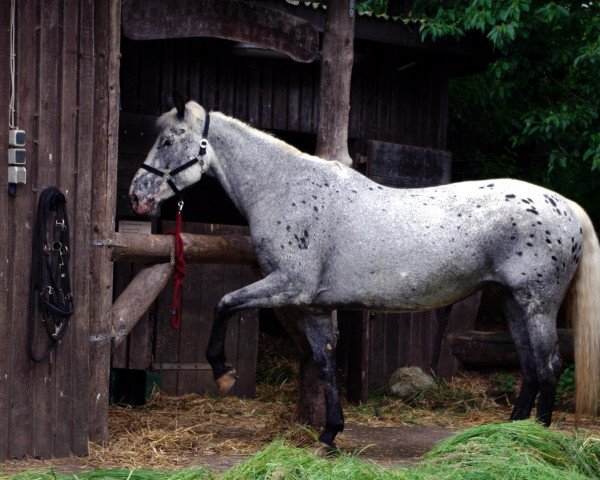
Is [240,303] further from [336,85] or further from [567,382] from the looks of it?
[567,382]

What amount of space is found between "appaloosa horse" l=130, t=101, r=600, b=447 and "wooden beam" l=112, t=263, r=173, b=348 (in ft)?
1.61

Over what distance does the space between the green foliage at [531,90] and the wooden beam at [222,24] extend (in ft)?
5.83

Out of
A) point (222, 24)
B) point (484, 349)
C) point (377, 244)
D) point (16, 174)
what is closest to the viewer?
point (16, 174)

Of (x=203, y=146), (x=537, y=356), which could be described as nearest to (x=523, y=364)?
(x=537, y=356)

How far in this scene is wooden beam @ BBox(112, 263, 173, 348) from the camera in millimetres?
6892

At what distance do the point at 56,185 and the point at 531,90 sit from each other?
280 inches

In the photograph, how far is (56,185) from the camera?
622cm

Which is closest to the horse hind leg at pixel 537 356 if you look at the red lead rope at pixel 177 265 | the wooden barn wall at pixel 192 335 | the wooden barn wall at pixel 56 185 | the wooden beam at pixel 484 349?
the red lead rope at pixel 177 265

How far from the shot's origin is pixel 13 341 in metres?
5.98

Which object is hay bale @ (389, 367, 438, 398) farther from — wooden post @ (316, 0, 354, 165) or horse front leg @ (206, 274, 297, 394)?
horse front leg @ (206, 274, 297, 394)

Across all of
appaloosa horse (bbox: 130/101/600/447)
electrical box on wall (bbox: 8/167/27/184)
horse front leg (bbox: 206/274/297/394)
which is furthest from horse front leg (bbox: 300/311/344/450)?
electrical box on wall (bbox: 8/167/27/184)

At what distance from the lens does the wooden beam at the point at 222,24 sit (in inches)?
288

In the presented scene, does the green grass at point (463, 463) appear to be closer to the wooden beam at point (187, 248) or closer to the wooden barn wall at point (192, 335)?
the wooden beam at point (187, 248)

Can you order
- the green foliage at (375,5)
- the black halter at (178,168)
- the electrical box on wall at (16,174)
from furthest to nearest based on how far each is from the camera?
the green foliage at (375,5), the black halter at (178,168), the electrical box on wall at (16,174)
